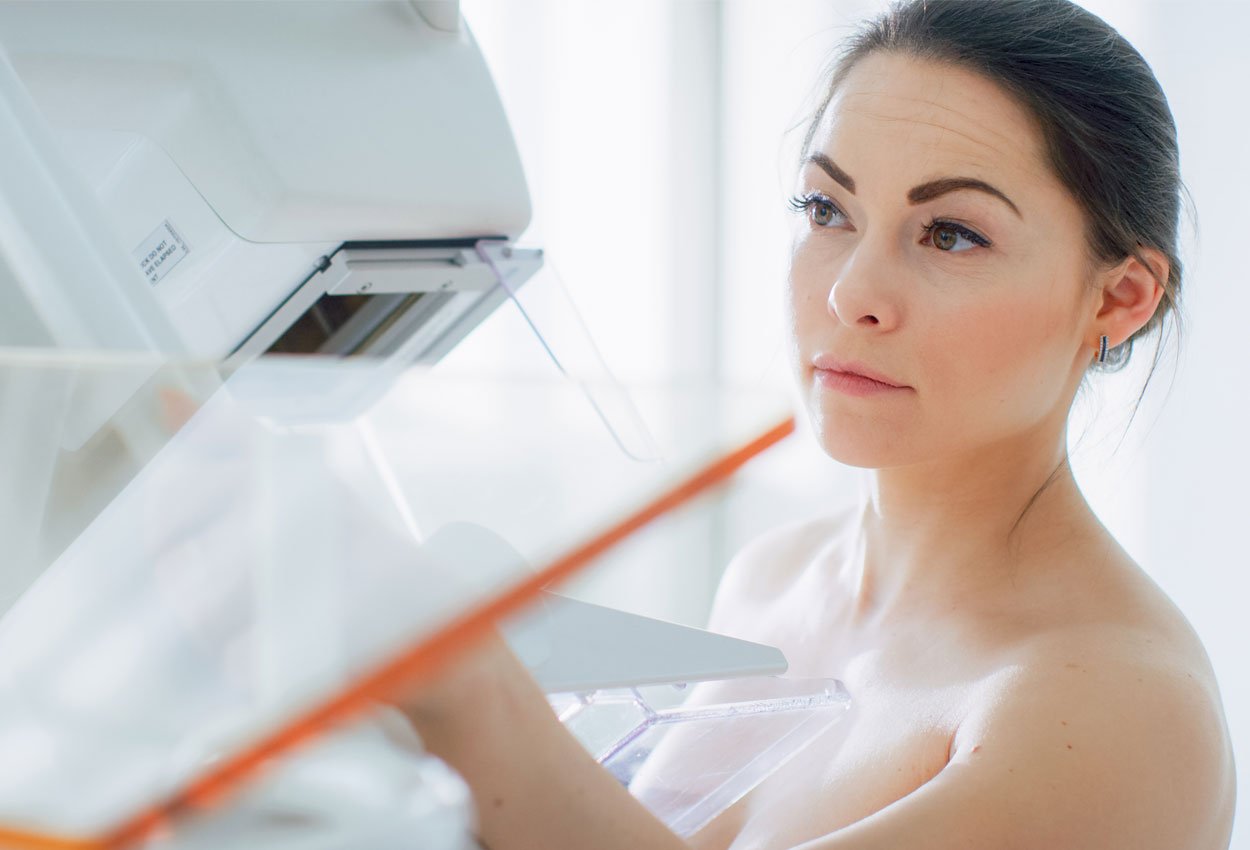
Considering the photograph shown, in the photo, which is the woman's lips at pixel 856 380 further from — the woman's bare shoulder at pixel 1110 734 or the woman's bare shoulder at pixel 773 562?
the woman's bare shoulder at pixel 773 562

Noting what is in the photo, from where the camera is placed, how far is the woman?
2.75ft

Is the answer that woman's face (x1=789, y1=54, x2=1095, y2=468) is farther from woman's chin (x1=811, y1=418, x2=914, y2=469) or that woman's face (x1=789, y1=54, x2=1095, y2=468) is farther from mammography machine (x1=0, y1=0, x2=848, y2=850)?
mammography machine (x1=0, y1=0, x2=848, y2=850)

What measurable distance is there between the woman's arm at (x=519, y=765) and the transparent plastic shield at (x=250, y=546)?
2.1 inches

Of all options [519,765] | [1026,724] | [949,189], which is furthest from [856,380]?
[519,765]

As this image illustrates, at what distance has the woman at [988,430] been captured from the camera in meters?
0.84

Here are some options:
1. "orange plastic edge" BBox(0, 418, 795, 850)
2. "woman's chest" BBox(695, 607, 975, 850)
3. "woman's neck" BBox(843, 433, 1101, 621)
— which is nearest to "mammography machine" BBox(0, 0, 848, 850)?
"orange plastic edge" BBox(0, 418, 795, 850)

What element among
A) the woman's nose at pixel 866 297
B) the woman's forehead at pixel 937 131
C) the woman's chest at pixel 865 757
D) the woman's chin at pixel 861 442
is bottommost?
the woman's chest at pixel 865 757

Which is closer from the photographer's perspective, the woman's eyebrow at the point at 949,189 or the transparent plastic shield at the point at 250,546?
the transparent plastic shield at the point at 250,546

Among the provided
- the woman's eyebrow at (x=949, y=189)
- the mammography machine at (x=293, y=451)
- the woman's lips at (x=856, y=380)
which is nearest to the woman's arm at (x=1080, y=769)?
the mammography machine at (x=293, y=451)

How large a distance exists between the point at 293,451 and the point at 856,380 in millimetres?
602

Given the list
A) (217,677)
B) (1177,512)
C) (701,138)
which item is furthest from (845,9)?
(217,677)

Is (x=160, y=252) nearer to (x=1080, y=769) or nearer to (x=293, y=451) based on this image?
(x=293, y=451)

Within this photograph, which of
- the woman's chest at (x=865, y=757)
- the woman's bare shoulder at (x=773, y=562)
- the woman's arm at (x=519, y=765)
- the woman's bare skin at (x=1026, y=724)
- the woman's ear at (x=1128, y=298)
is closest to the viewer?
the woman's arm at (x=519, y=765)

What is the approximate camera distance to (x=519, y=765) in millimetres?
501
